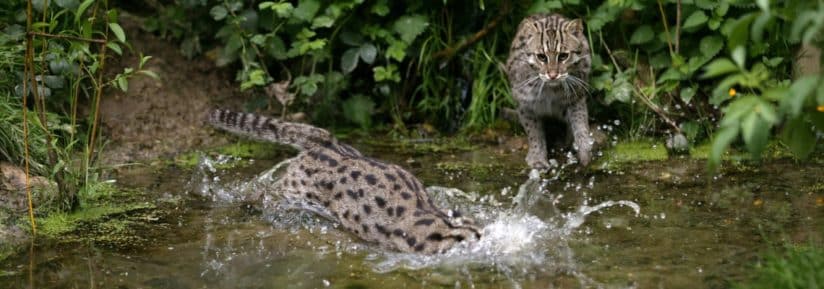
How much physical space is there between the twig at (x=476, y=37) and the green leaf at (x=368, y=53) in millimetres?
606

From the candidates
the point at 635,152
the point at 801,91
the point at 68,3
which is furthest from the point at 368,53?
the point at 801,91

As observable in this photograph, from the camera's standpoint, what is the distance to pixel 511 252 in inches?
242

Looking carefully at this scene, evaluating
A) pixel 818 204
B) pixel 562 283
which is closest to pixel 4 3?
pixel 562 283

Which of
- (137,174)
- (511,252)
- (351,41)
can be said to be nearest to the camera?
(511,252)

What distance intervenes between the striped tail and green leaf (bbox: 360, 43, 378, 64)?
181cm

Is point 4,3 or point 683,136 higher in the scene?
point 4,3

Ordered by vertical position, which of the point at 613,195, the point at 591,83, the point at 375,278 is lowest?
the point at 375,278

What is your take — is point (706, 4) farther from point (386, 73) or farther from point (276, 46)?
point (276, 46)

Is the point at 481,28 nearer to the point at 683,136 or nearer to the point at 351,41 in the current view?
the point at 351,41

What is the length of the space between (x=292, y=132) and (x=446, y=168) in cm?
148

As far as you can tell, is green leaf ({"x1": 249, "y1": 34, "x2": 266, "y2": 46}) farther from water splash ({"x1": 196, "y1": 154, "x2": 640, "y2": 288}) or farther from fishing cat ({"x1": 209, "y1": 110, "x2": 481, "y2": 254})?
fishing cat ({"x1": 209, "y1": 110, "x2": 481, "y2": 254})

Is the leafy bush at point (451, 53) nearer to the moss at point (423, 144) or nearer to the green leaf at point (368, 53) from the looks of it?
the green leaf at point (368, 53)

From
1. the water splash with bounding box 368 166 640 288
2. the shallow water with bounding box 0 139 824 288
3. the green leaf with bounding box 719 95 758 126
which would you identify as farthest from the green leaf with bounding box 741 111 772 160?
the water splash with bounding box 368 166 640 288

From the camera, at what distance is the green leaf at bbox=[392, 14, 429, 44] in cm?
925
